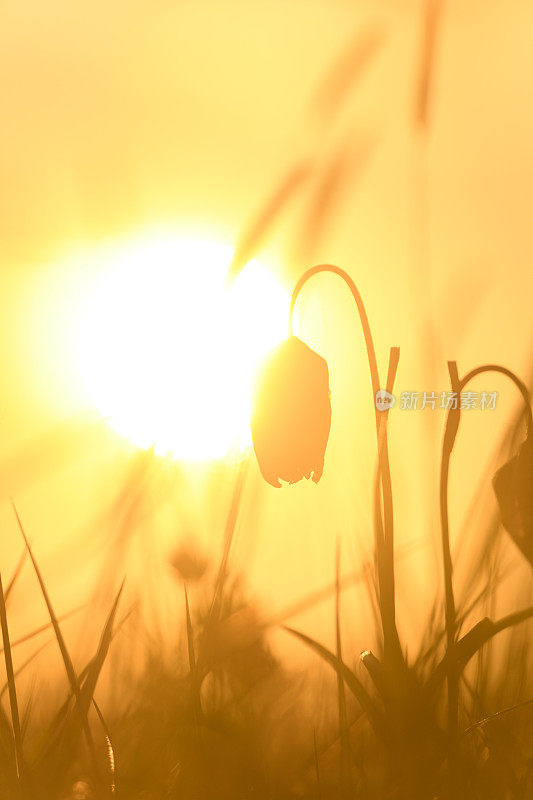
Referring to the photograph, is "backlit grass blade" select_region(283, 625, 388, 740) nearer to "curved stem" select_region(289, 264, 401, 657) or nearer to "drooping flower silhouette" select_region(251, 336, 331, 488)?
"curved stem" select_region(289, 264, 401, 657)

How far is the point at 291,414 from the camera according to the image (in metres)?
1.12

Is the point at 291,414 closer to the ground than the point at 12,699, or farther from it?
farther from it

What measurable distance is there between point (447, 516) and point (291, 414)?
0.83 feet

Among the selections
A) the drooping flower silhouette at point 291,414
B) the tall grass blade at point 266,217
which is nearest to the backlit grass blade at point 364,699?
the drooping flower silhouette at point 291,414

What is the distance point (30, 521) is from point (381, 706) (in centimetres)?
55

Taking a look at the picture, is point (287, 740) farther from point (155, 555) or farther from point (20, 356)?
point (20, 356)

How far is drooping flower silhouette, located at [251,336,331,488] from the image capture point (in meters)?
1.08

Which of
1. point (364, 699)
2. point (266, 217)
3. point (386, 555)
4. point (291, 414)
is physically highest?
point (266, 217)

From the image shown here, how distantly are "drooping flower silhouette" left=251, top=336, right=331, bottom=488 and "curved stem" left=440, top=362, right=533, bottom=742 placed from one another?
170mm

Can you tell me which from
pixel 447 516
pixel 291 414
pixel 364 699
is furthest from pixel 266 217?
pixel 364 699

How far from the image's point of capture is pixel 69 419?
1.27 meters

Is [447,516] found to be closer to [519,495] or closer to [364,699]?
[519,495]

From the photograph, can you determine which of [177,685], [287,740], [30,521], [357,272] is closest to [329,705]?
[287,740]

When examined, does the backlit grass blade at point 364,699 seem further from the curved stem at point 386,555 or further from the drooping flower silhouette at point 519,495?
the drooping flower silhouette at point 519,495
